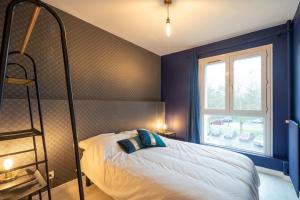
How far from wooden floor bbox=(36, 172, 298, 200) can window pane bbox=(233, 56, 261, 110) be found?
1.28 m

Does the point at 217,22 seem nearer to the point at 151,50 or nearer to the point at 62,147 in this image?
the point at 151,50

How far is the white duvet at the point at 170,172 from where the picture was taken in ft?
4.37

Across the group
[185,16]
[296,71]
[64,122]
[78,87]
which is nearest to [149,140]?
[64,122]

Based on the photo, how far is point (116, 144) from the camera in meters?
2.37

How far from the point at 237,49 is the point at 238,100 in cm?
104

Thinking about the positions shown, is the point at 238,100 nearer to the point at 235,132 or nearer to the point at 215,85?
the point at 215,85

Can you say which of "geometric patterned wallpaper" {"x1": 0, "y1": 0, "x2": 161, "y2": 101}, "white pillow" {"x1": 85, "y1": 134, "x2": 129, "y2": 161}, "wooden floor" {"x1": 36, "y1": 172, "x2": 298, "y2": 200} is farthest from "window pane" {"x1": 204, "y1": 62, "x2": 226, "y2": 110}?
"white pillow" {"x1": 85, "y1": 134, "x2": 129, "y2": 161}

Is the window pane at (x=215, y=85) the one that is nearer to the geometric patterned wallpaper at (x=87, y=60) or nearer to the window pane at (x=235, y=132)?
Answer: the window pane at (x=235, y=132)

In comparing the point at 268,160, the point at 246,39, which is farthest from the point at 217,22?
the point at 268,160

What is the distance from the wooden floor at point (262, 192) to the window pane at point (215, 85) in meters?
1.54

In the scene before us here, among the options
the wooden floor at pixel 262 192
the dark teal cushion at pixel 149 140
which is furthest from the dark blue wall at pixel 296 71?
the dark teal cushion at pixel 149 140

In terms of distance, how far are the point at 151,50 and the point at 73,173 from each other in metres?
3.10

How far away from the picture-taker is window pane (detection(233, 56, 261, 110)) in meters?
2.96

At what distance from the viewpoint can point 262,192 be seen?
2.23 meters
